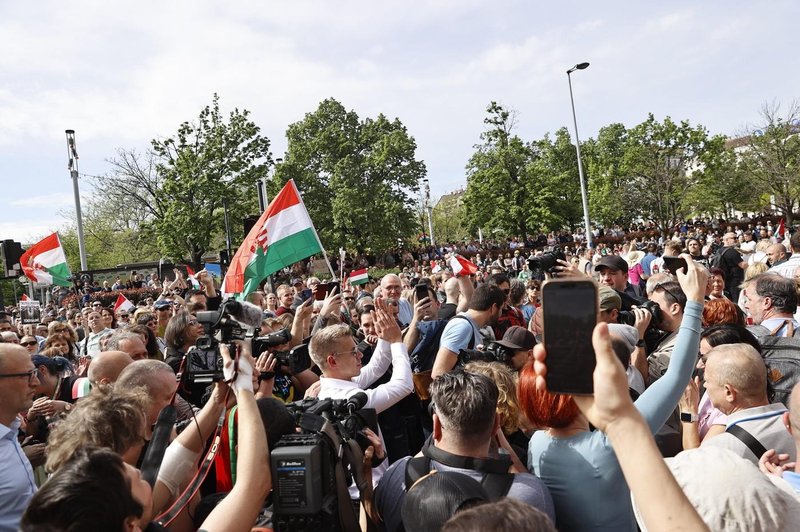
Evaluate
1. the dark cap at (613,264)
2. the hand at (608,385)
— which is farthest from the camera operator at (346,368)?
the dark cap at (613,264)

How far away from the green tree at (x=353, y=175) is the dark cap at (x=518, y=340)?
37734 mm

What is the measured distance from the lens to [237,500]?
217 centimetres

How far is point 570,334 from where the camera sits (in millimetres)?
1536

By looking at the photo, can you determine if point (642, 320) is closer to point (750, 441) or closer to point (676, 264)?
point (750, 441)

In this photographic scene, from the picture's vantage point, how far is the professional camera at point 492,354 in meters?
4.47

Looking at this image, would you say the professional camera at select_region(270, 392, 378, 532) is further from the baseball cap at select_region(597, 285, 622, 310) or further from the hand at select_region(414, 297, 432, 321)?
the baseball cap at select_region(597, 285, 622, 310)

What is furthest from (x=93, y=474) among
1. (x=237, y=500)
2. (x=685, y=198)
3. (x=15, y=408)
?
(x=685, y=198)

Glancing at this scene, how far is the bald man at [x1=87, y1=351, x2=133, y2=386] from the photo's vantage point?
14.1ft

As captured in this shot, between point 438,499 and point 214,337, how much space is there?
116cm

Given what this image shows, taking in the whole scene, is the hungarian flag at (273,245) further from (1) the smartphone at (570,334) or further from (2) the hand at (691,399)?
(1) the smartphone at (570,334)

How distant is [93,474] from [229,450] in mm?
1117

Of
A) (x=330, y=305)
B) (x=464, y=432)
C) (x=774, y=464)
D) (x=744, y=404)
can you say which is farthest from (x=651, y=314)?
(x=464, y=432)

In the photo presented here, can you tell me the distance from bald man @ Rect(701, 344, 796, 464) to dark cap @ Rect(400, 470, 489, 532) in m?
1.45

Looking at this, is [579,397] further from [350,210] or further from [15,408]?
[350,210]
